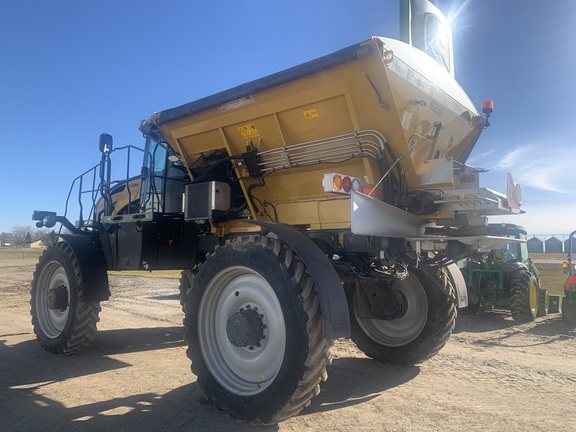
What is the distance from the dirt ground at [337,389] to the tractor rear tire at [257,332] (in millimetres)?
288

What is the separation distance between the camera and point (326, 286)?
11.3ft

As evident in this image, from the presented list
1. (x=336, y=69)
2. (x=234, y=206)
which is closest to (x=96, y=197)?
(x=234, y=206)

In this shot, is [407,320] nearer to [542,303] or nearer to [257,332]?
[257,332]

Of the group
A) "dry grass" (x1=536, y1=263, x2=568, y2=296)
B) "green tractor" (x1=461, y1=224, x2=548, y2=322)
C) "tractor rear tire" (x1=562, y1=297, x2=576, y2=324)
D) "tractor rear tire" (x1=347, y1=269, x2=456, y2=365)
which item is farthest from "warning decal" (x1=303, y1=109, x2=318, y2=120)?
"dry grass" (x1=536, y1=263, x2=568, y2=296)

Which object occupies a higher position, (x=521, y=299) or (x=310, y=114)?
(x=310, y=114)

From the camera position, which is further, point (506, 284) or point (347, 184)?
point (506, 284)

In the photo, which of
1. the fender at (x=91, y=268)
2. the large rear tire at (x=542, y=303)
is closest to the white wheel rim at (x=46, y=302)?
the fender at (x=91, y=268)

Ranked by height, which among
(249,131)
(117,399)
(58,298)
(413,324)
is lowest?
(117,399)

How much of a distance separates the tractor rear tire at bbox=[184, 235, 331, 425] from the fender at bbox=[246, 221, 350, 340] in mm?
77

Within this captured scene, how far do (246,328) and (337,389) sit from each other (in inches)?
57.7

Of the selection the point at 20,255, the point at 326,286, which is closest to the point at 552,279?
the point at 326,286

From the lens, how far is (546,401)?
4.13 meters

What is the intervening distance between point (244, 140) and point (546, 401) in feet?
13.3

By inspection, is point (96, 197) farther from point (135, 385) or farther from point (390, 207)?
point (390, 207)
